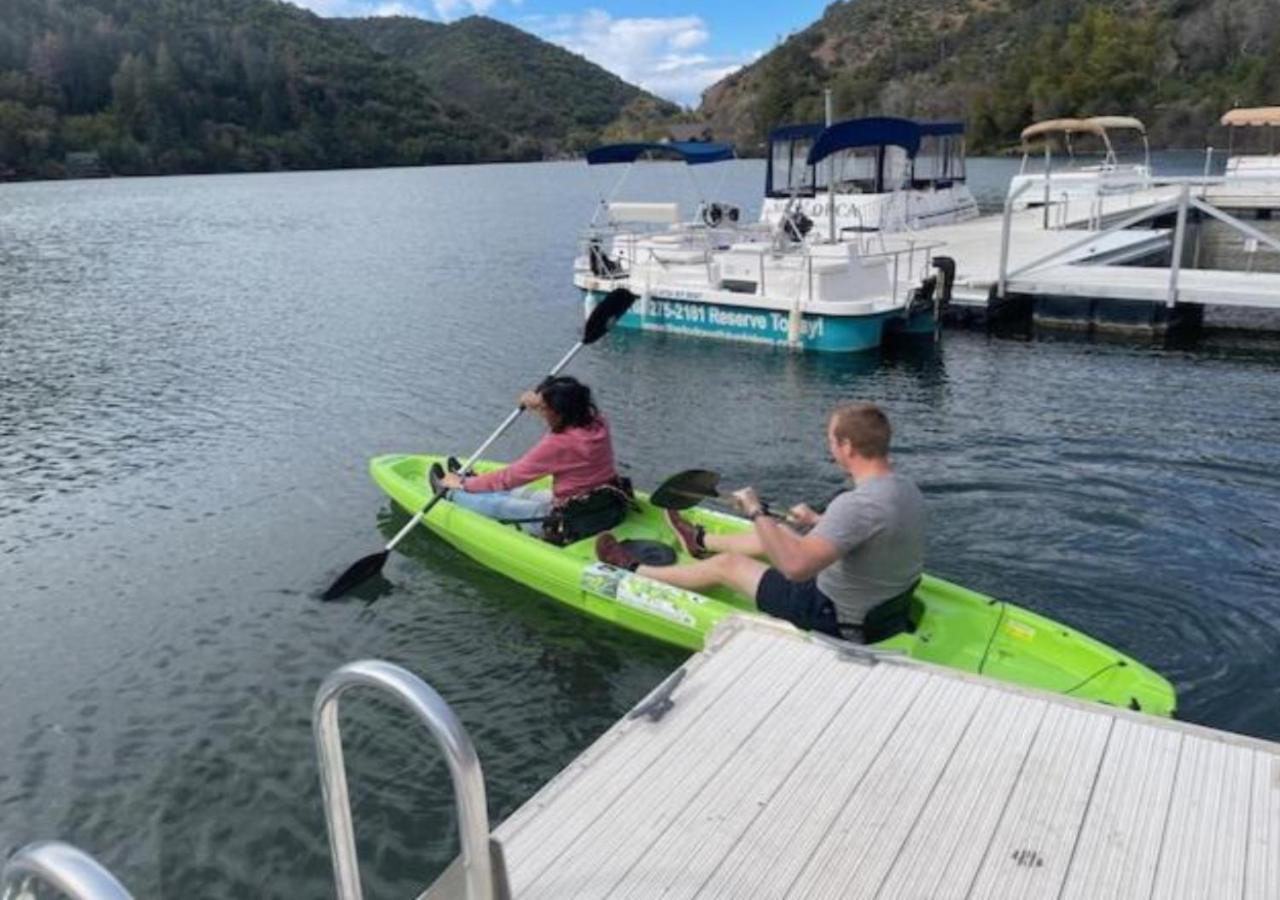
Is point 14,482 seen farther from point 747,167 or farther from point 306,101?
point 306,101

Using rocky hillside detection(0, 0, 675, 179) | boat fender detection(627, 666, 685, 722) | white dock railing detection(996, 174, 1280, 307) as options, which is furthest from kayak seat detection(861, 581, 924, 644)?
rocky hillside detection(0, 0, 675, 179)

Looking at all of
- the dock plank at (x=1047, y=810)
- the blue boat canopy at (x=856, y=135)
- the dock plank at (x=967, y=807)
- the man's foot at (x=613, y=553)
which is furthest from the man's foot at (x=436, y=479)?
the blue boat canopy at (x=856, y=135)

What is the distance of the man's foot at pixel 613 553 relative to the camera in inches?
279

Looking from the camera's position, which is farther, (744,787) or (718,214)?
(718,214)

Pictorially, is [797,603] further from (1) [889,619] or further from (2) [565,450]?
(2) [565,450]

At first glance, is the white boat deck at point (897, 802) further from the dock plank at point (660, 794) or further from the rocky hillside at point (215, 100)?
the rocky hillside at point (215, 100)

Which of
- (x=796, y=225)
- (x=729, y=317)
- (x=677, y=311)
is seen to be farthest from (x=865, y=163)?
(x=729, y=317)

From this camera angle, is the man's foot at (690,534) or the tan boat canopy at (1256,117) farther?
the tan boat canopy at (1256,117)

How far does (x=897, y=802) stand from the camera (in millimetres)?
3609

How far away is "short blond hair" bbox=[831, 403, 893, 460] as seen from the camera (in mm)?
4980

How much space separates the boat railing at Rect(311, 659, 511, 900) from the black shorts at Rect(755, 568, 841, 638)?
10.2 ft

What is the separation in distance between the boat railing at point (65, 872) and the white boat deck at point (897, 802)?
1074 mm

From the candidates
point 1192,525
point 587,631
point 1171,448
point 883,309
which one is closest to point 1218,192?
point 883,309

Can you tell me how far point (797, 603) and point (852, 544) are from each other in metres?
0.75
